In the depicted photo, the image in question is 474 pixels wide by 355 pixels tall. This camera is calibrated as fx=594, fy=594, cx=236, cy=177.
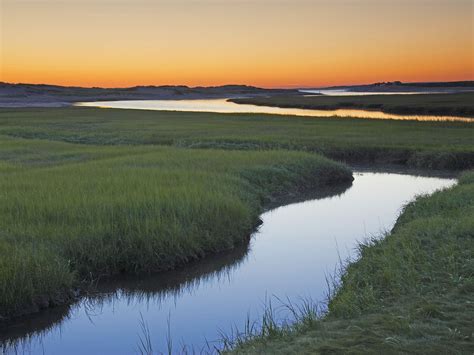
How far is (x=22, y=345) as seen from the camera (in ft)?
27.4

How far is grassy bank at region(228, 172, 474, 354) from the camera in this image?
19.5 feet

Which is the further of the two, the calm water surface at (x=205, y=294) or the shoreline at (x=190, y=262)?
the shoreline at (x=190, y=262)

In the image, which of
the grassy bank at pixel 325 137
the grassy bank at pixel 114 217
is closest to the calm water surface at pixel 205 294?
the grassy bank at pixel 114 217

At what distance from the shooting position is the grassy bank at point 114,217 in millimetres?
9453

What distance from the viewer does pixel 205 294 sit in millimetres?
10609

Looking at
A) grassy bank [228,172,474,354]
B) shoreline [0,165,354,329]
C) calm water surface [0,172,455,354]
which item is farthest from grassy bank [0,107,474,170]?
grassy bank [228,172,474,354]

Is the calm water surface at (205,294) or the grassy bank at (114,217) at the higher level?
the grassy bank at (114,217)

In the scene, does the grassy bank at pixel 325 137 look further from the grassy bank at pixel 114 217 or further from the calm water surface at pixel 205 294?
the calm water surface at pixel 205 294

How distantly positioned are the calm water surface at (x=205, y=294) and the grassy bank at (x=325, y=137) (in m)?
12.0

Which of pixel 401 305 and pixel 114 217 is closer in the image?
pixel 401 305

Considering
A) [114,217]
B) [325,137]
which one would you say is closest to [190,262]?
[114,217]

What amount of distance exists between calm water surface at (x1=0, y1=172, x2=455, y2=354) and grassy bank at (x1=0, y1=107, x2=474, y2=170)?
12.0 metres

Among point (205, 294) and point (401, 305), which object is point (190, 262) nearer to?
point (205, 294)

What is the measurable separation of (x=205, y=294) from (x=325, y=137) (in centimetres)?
2295
